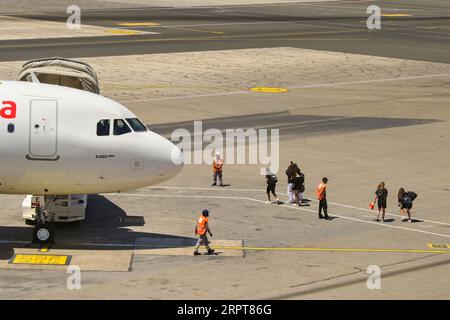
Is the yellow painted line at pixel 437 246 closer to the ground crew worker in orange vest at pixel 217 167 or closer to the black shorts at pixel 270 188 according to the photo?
the black shorts at pixel 270 188

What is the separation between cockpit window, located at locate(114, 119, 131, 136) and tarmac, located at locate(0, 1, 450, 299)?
12.7ft

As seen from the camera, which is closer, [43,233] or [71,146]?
[71,146]

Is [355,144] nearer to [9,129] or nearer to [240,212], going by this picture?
[240,212]

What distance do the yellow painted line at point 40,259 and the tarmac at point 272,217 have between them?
0.06 metres

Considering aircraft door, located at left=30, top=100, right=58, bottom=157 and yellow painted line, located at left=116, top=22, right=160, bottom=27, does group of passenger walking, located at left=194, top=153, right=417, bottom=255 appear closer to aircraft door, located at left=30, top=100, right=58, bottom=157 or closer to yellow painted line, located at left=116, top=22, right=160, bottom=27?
aircraft door, located at left=30, top=100, right=58, bottom=157

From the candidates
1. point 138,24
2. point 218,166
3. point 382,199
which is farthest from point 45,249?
point 138,24

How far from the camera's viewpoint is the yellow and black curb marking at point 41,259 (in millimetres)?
36094

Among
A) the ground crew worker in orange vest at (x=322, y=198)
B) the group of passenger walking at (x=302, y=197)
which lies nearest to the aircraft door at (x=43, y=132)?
the group of passenger walking at (x=302, y=197)

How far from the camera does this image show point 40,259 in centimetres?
3650

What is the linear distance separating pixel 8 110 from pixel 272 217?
1133 cm

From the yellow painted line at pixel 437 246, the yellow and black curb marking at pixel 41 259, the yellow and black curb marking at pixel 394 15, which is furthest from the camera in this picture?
the yellow and black curb marking at pixel 394 15

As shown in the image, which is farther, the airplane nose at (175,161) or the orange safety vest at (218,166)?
the orange safety vest at (218,166)

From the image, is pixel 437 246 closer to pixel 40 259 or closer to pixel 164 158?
pixel 164 158
